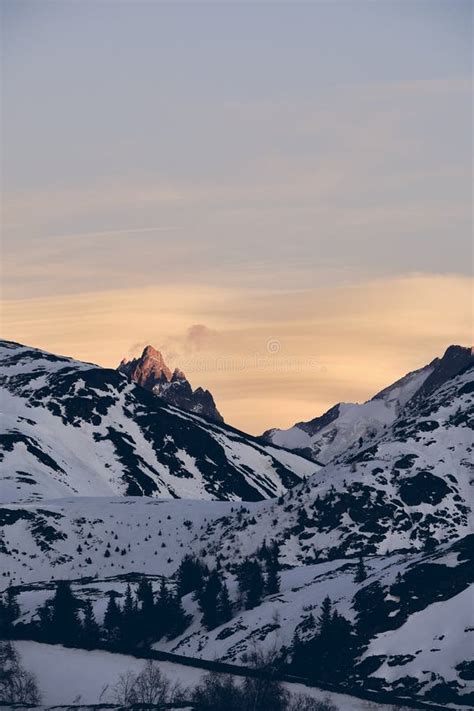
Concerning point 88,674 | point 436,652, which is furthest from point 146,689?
point 436,652

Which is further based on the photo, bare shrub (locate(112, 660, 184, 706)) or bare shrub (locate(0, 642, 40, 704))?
bare shrub (locate(0, 642, 40, 704))

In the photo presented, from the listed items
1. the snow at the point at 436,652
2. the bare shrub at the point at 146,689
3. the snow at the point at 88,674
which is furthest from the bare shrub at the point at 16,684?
the snow at the point at 436,652

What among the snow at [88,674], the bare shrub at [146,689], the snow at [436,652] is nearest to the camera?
the bare shrub at [146,689]

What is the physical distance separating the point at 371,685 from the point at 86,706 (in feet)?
128

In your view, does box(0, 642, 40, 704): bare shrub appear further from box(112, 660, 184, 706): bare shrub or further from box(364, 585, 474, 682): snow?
box(364, 585, 474, 682): snow

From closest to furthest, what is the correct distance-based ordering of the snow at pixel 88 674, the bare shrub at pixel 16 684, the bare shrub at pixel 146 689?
the bare shrub at pixel 146 689
the snow at pixel 88 674
the bare shrub at pixel 16 684

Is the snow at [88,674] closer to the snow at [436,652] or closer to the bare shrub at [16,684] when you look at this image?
the bare shrub at [16,684]

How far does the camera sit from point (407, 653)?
197 meters

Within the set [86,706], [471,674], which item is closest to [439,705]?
[471,674]

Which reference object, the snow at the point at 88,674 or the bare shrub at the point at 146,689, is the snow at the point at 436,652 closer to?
the snow at the point at 88,674

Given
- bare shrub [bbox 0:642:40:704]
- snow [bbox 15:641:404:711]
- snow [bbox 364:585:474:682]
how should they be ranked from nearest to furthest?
snow [bbox 15:641:404:711], bare shrub [bbox 0:642:40:704], snow [bbox 364:585:474:682]

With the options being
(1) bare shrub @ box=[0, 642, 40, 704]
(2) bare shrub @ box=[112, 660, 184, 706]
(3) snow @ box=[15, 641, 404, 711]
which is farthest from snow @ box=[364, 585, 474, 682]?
(1) bare shrub @ box=[0, 642, 40, 704]

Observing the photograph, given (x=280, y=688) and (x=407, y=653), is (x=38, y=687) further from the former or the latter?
(x=407, y=653)

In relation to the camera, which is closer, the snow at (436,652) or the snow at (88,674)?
the snow at (88,674)
